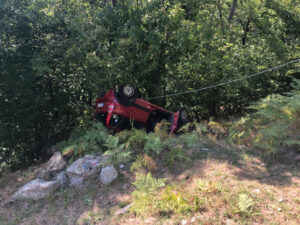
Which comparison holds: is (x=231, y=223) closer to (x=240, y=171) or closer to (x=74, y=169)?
(x=240, y=171)

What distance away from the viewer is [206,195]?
389 cm

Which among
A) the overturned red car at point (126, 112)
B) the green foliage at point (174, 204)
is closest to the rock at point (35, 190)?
the overturned red car at point (126, 112)

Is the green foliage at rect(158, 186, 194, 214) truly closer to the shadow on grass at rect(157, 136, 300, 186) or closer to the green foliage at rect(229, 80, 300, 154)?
the shadow on grass at rect(157, 136, 300, 186)

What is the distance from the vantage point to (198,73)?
8.53m

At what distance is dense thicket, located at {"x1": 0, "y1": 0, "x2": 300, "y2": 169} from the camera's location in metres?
6.36

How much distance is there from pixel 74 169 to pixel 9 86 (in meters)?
2.50

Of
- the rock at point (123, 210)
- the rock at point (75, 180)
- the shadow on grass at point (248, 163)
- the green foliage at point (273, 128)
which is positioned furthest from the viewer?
the rock at point (75, 180)

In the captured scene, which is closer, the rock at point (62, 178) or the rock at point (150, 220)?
the rock at point (150, 220)

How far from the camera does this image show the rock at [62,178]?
542 centimetres

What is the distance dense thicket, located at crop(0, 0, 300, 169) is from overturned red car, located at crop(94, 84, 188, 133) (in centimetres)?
93

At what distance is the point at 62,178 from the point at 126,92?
253 centimetres

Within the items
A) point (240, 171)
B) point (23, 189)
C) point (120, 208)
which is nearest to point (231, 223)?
point (240, 171)

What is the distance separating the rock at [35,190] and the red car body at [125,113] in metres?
2.04

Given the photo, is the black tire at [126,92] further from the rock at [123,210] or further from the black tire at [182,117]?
the rock at [123,210]
